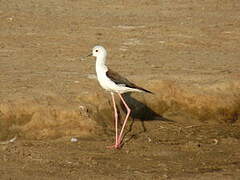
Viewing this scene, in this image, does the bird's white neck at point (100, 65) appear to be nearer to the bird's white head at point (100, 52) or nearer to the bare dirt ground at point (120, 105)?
the bird's white head at point (100, 52)

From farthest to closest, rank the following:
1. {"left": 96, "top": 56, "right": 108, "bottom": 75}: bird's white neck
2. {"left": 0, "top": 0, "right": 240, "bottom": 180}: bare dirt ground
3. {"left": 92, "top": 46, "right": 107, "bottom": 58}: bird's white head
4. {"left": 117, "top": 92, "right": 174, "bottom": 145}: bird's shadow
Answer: {"left": 117, "top": 92, "right": 174, "bottom": 145}: bird's shadow
{"left": 92, "top": 46, "right": 107, "bottom": 58}: bird's white head
{"left": 96, "top": 56, "right": 108, "bottom": 75}: bird's white neck
{"left": 0, "top": 0, "right": 240, "bottom": 180}: bare dirt ground

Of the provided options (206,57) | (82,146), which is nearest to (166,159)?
(82,146)

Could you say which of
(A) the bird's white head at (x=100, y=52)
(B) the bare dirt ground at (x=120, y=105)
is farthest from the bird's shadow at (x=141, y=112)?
(A) the bird's white head at (x=100, y=52)

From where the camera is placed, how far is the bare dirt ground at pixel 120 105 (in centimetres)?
769

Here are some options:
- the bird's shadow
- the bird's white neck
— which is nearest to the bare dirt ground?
the bird's shadow

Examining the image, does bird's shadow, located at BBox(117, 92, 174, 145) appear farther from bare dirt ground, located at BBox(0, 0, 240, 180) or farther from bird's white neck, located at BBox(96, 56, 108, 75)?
bird's white neck, located at BBox(96, 56, 108, 75)

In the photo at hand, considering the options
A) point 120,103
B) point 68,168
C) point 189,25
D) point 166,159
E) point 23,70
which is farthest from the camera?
point 189,25

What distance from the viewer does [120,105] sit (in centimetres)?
931

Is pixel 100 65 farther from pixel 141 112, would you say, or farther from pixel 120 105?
pixel 141 112

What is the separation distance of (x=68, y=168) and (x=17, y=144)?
35.8 inches

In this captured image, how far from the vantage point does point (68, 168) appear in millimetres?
7359

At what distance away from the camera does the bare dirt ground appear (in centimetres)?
769

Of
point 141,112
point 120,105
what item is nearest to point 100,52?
point 120,105

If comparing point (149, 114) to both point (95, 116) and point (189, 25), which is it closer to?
point (95, 116)
